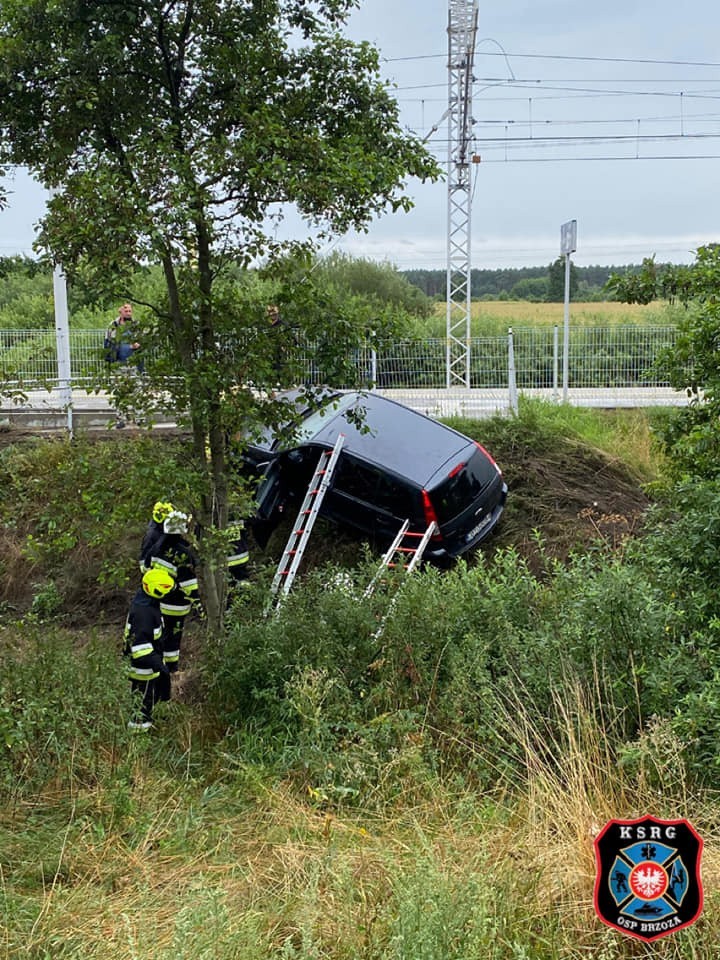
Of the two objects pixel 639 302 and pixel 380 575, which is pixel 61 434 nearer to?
pixel 380 575

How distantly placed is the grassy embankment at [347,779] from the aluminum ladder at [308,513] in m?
1.30

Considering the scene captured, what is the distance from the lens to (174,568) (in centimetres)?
636

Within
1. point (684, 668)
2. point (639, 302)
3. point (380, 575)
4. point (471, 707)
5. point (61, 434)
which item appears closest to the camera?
point (684, 668)

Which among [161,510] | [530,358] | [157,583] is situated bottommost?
[157,583]

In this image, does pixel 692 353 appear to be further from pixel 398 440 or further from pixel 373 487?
pixel 398 440

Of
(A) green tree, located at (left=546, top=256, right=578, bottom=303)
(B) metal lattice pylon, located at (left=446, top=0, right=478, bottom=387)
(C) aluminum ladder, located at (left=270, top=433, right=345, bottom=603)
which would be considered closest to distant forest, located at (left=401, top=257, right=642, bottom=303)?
(A) green tree, located at (left=546, top=256, right=578, bottom=303)

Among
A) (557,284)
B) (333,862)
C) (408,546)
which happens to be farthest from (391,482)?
(557,284)

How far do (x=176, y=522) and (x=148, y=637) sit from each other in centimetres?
97

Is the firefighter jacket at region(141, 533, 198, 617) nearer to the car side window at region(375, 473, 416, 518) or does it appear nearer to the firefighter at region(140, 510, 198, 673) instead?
the firefighter at region(140, 510, 198, 673)

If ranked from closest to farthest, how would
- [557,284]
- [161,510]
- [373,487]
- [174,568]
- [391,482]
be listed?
[161,510], [174,568], [391,482], [373,487], [557,284]

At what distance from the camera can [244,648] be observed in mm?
5758

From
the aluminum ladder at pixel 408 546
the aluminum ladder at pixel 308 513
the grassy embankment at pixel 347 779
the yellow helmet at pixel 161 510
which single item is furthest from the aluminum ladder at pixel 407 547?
the yellow helmet at pixel 161 510

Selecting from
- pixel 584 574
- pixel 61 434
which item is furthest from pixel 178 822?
pixel 61 434

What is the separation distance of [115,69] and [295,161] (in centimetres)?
121
